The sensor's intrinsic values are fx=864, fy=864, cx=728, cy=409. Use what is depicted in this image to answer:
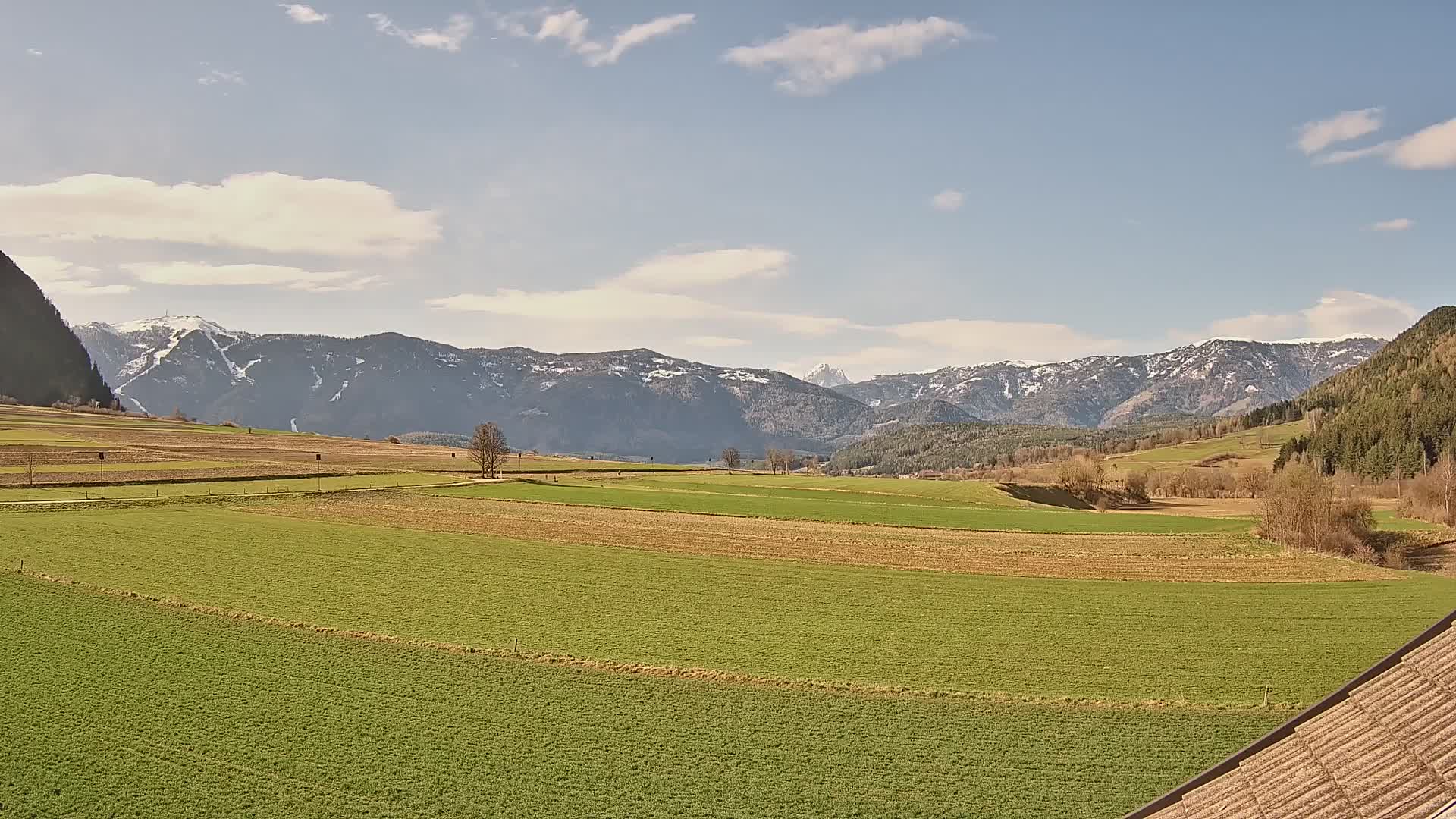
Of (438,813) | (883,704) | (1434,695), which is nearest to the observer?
(1434,695)

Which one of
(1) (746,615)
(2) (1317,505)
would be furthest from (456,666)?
(2) (1317,505)

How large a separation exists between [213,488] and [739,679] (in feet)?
240

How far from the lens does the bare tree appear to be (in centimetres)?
11888

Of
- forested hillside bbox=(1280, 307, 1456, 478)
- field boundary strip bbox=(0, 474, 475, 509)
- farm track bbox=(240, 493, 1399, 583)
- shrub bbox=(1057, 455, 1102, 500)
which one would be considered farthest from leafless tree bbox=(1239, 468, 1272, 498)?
field boundary strip bbox=(0, 474, 475, 509)

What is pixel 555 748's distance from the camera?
67.2 ft

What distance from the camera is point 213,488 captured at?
81250mm

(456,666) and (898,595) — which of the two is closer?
(456,666)

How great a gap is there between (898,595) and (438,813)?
28.9 metres

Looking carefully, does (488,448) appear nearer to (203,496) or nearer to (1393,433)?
(203,496)

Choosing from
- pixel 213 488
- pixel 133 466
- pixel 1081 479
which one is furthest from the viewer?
pixel 1081 479

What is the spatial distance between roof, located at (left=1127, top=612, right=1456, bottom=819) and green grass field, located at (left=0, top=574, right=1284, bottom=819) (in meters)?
9.31

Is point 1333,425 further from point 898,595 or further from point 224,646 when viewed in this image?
point 224,646

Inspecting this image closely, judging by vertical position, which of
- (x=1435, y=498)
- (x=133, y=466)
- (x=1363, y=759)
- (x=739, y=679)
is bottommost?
(x=739, y=679)

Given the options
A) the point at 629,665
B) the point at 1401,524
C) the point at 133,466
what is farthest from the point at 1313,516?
the point at 133,466
